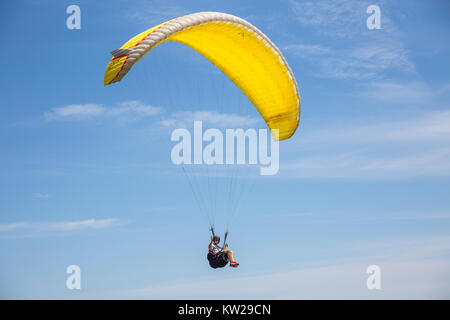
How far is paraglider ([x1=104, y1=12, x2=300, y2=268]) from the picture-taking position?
17375 millimetres

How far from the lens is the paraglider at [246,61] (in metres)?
17.4

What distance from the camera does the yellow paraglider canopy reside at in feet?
57.0

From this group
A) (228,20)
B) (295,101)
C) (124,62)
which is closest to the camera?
(124,62)

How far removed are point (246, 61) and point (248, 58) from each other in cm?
18

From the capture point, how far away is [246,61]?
19719 millimetres

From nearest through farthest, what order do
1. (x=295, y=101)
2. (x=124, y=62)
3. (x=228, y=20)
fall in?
(x=124, y=62) < (x=228, y=20) < (x=295, y=101)

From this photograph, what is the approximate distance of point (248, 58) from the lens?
19.6 meters

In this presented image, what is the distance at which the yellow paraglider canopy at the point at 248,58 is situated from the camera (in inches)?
684
